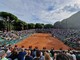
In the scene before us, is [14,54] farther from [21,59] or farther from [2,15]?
[2,15]

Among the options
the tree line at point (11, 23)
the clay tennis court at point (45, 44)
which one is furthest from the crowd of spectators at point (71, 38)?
the tree line at point (11, 23)

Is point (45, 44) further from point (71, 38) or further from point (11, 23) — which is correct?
point (11, 23)

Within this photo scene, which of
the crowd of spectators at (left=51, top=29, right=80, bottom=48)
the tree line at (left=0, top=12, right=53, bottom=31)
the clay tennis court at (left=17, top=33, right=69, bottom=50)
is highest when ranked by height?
the tree line at (left=0, top=12, right=53, bottom=31)

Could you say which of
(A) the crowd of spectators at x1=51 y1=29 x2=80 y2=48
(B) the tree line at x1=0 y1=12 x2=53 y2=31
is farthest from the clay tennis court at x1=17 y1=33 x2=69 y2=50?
(B) the tree line at x1=0 y1=12 x2=53 y2=31

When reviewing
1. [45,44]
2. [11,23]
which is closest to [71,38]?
[45,44]

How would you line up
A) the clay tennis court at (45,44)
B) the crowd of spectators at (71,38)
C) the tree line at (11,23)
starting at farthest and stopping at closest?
the tree line at (11,23)
the clay tennis court at (45,44)
the crowd of spectators at (71,38)

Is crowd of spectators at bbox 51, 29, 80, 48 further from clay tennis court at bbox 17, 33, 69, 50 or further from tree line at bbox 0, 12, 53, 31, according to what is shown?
tree line at bbox 0, 12, 53, 31

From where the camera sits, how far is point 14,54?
7.57 meters

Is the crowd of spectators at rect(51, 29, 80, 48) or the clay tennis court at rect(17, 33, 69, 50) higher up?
the crowd of spectators at rect(51, 29, 80, 48)

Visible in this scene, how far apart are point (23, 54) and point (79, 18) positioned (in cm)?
11511

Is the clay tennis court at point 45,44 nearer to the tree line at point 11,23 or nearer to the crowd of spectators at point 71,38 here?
the crowd of spectators at point 71,38

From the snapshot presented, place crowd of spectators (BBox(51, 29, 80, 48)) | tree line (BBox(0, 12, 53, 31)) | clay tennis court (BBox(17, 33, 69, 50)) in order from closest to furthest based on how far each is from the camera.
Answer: crowd of spectators (BBox(51, 29, 80, 48)) < clay tennis court (BBox(17, 33, 69, 50)) < tree line (BBox(0, 12, 53, 31))

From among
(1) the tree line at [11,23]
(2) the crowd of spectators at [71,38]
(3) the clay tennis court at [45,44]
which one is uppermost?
(1) the tree line at [11,23]

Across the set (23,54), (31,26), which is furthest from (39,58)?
(31,26)
